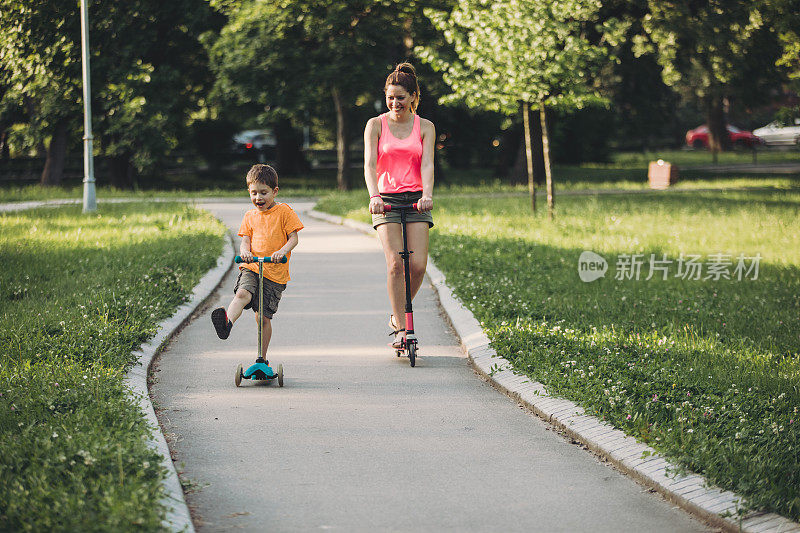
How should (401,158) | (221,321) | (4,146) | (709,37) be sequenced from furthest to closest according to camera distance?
(4,146) < (709,37) < (401,158) < (221,321)

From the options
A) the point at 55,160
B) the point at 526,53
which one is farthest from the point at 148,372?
the point at 55,160

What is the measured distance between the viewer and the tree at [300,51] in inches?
1079

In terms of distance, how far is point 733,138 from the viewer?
5706cm

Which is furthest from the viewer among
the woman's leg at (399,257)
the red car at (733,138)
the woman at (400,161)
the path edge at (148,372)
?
the red car at (733,138)

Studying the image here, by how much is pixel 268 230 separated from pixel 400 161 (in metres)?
1.23

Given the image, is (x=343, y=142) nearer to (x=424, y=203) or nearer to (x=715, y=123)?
(x=424, y=203)

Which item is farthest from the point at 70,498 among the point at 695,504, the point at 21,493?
the point at 695,504

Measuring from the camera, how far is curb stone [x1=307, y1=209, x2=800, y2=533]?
4238mm

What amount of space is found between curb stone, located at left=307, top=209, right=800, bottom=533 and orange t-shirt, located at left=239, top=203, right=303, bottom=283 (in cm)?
173

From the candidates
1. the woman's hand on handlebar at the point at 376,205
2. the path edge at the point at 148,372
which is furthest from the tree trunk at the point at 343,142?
the woman's hand on handlebar at the point at 376,205

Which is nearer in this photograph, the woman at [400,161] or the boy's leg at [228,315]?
the boy's leg at [228,315]

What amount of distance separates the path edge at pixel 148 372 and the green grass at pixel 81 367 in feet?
0.24

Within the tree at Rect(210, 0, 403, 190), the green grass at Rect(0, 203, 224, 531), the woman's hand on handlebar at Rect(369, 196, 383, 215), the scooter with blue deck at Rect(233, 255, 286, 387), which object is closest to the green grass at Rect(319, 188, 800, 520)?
the woman's hand on handlebar at Rect(369, 196, 383, 215)

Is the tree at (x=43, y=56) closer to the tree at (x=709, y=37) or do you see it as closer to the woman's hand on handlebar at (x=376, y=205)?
the tree at (x=709, y=37)
